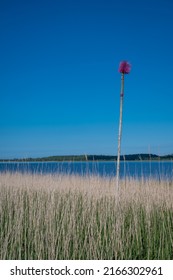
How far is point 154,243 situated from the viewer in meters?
3.49

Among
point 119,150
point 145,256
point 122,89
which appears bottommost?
point 145,256

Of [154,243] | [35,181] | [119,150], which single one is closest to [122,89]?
[119,150]
